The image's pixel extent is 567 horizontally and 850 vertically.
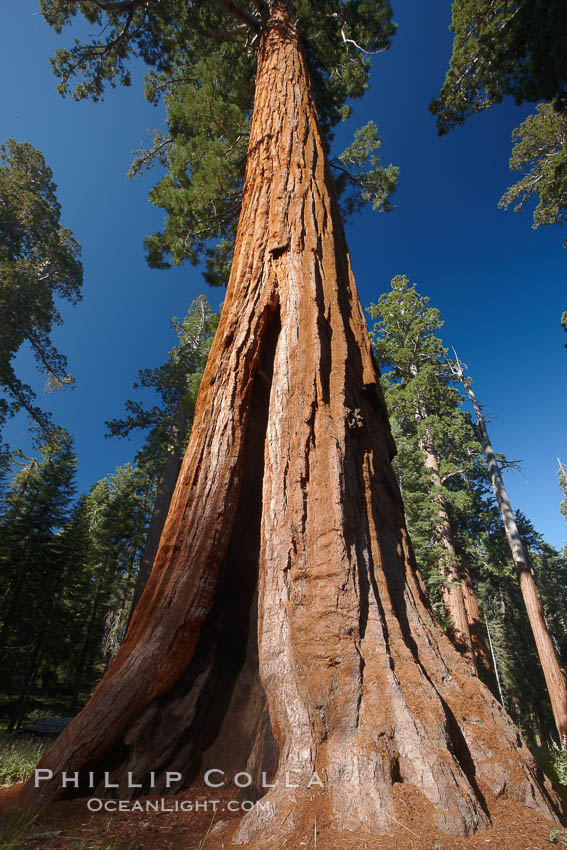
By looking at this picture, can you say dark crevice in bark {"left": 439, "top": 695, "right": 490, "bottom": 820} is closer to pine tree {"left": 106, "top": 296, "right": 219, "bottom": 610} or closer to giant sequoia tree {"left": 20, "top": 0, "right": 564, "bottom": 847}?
giant sequoia tree {"left": 20, "top": 0, "right": 564, "bottom": 847}

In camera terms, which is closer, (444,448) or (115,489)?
(444,448)

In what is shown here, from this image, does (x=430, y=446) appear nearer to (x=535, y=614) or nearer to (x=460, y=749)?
(x=535, y=614)

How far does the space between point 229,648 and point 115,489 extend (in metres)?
24.6

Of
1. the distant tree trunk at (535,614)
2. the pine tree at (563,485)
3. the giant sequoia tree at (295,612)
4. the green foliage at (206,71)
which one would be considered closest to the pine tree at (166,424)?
the green foliage at (206,71)

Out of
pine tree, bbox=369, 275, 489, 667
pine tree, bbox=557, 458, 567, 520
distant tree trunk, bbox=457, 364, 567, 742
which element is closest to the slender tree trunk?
pine tree, bbox=369, 275, 489, 667

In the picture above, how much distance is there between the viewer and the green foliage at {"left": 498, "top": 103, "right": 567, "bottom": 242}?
9.02 meters

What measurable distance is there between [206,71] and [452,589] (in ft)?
45.5

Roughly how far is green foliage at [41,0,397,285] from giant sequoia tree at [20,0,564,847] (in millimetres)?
3791

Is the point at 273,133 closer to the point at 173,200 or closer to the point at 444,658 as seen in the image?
the point at 173,200

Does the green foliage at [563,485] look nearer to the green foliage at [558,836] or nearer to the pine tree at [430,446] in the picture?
the pine tree at [430,446]

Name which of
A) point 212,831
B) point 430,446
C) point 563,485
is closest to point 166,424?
point 430,446

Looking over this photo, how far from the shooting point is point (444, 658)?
2225mm

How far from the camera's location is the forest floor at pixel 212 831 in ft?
4.33

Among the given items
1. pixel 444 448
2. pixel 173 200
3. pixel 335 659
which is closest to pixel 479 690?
pixel 335 659
